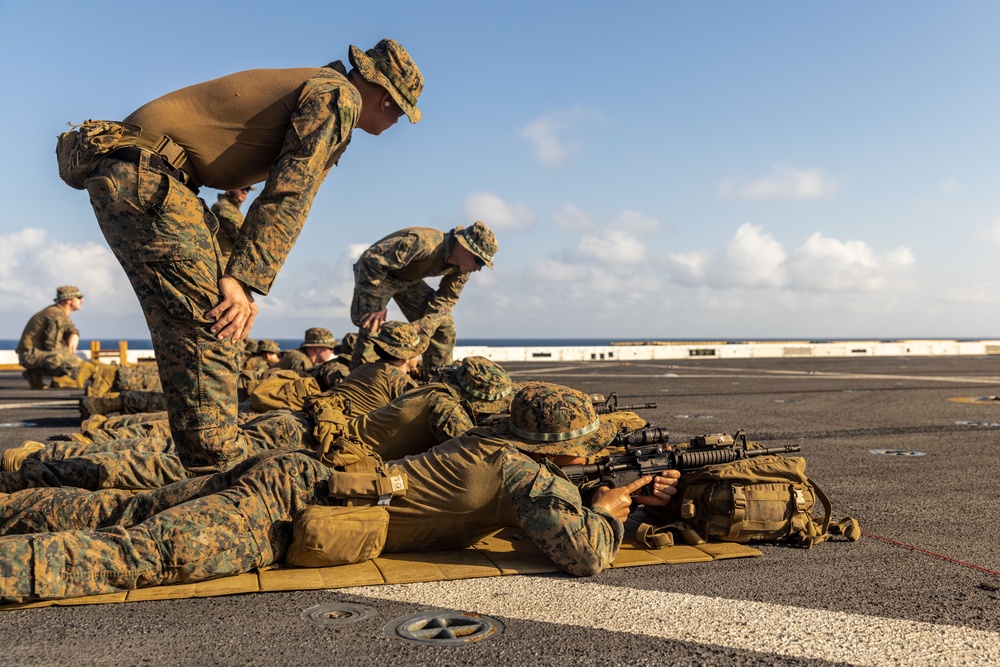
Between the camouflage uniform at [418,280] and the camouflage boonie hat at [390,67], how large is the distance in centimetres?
409

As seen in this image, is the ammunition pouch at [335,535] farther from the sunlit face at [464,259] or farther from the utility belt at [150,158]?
the sunlit face at [464,259]

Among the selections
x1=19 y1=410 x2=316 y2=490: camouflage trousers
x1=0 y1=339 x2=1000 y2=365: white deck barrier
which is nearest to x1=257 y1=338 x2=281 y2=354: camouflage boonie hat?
x1=19 y1=410 x2=316 y2=490: camouflage trousers

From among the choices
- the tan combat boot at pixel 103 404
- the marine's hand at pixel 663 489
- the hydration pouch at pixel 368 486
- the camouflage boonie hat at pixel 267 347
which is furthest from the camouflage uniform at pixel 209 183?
the camouflage boonie hat at pixel 267 347

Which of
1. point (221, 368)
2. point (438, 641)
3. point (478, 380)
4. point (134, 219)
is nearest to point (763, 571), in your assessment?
point (438, 641)

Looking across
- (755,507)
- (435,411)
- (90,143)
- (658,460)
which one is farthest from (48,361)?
(755,507)

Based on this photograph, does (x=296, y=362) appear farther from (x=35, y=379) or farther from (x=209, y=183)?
(x=35, y=379)

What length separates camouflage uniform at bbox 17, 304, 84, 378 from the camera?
15227 millimetres

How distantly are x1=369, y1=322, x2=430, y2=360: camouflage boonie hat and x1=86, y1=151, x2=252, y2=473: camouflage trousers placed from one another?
2.61 meters

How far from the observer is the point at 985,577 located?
3934 millimetres

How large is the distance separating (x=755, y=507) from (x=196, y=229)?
321 cm

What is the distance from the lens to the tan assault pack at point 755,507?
4449mm

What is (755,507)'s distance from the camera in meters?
4.44

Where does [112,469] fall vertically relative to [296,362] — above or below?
below

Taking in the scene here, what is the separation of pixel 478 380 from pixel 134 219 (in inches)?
96.3
